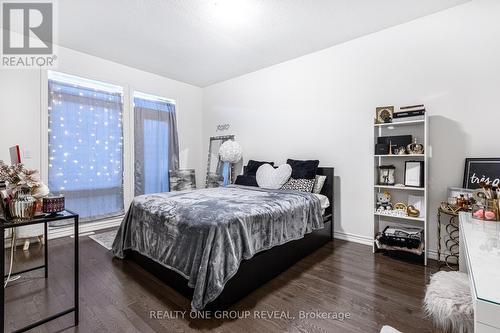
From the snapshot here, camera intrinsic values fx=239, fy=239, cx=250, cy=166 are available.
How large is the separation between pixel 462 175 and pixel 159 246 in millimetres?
3093

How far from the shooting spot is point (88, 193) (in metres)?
3.71

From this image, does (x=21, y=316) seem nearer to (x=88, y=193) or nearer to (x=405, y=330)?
(x=88, y=193)

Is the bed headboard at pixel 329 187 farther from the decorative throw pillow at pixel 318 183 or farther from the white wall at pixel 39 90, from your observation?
the white wall at pixel 39 90

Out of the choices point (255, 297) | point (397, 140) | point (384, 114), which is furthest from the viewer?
point (384, 114)

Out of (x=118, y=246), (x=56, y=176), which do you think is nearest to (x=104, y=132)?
(x=56, y=176)

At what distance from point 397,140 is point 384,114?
0.36m

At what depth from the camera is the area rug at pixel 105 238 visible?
120 inches

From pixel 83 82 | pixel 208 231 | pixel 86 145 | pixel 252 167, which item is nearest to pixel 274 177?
pixel 252 167

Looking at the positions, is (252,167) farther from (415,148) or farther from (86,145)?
Answer: (86,145)

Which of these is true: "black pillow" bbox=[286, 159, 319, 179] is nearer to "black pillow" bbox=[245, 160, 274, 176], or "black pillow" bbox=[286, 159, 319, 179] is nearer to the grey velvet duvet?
the grey velvet duvet

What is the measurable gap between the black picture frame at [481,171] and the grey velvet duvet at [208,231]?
1538 millimetres

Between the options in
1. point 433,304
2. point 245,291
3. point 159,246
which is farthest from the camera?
point 159,246

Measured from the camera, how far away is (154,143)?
449 cm

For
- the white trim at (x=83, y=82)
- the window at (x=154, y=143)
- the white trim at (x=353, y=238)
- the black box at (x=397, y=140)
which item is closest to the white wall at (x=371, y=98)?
the white trim at (x=353, y=238)
